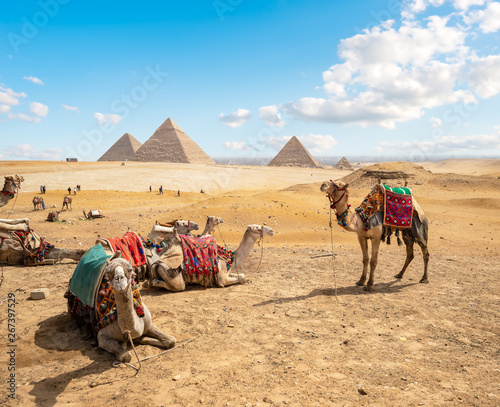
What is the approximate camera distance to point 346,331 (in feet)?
17.5

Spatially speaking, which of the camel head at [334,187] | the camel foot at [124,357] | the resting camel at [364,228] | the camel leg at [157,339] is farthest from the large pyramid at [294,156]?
the camel foot at [124,357]

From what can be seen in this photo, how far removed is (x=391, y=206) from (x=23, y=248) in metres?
9.75

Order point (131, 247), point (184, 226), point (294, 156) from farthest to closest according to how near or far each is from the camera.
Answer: point (294, 156)
point (184, 226)
point (131, 247)

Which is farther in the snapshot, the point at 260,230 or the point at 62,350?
the point at 260,230

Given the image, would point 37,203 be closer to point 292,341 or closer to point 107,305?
point 107,305

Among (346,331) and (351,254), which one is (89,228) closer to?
(351,254)

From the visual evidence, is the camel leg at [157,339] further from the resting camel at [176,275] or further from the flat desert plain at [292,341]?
the resting camel at [176,275]

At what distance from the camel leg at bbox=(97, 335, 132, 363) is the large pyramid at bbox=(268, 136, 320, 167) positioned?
107372 millimetres

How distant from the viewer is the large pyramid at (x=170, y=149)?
115m

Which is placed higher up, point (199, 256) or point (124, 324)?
point (199, 256)

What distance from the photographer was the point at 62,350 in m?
4.71

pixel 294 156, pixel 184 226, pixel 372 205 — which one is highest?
pixel 294 156

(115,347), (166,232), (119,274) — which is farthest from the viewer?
(166,232)

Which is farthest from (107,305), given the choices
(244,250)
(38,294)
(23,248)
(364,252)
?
(23,248)
